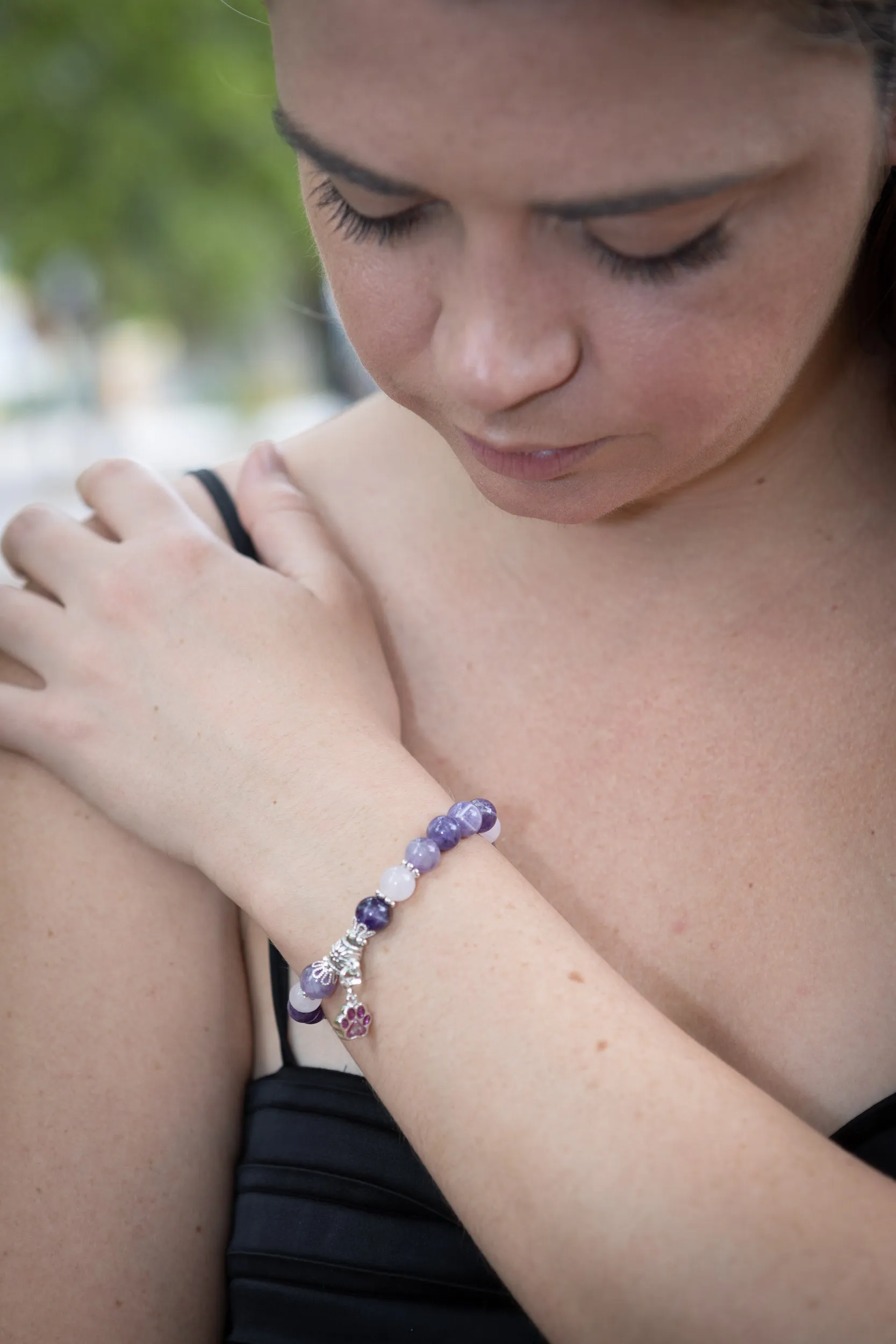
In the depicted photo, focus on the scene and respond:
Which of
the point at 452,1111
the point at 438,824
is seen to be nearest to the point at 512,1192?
the point at 452,1111

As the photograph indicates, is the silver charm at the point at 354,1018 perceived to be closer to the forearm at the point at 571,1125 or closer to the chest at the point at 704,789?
the forearm at the point at 571,1125

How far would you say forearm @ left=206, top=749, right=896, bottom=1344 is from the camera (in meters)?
0.75

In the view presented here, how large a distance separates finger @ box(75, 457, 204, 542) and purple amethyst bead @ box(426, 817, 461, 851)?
0.37 meters

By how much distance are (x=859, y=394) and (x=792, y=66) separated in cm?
47

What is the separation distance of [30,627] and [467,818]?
0.42 meters

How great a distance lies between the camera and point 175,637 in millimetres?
1015

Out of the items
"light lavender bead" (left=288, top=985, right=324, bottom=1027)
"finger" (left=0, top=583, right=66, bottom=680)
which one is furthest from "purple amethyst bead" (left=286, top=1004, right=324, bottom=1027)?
"finger" (left=0, top=583, right=66, bottom=680)

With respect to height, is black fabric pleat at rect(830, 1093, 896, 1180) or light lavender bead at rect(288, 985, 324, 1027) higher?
black fabric pleat at rect(830, 1093, 896, 1180)

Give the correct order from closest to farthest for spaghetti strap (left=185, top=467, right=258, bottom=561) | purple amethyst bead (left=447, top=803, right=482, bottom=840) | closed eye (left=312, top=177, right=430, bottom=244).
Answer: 1. closed eye (left=312, top=177, right=430, bottom=244)
2. purple amethyst bead (left=447, top=803, right=482, bottom=840)
3. spaghetti strap (left=185, top=467, right=258, bottom=561)

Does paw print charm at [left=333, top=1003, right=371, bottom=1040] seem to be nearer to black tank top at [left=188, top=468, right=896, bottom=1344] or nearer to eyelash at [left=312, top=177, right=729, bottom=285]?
black tank top at [left=188, top=468, right=896, bottom=1344]

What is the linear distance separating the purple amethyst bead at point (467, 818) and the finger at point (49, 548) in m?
0.40

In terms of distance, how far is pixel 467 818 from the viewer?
36.3 inches

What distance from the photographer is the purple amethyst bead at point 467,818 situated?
3.01 feet

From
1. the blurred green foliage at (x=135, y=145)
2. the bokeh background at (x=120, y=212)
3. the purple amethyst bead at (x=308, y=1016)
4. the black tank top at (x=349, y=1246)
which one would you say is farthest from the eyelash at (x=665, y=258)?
the blurred green foliage at (x=135, y=145)
